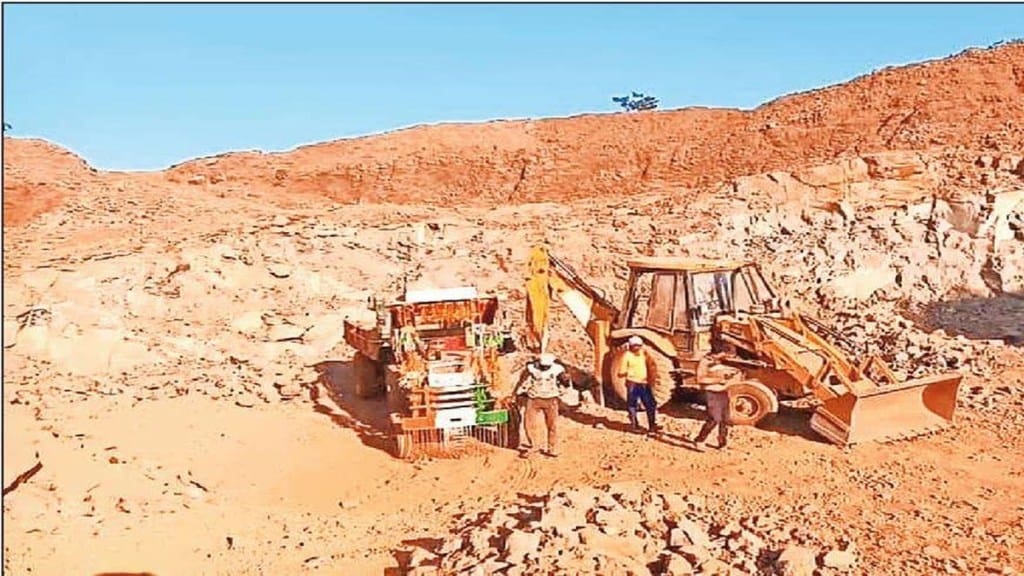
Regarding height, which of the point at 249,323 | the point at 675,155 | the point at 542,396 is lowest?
the point at 542,396

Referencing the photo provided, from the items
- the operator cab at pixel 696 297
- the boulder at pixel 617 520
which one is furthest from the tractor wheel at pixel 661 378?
the boulder at pixel 617 520

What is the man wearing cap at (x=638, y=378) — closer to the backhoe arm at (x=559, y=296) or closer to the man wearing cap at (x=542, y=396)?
the man wearing cap at (x=542, y=396)

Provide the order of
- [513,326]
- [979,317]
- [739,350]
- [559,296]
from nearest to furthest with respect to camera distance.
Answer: [739,350], [559,296], [513,326], [979,317]

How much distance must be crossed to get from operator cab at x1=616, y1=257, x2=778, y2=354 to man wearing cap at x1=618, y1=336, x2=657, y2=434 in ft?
1.52

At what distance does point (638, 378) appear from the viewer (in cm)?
984

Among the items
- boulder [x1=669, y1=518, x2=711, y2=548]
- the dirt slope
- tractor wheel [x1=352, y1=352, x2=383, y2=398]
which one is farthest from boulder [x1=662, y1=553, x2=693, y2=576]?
the dirt slope

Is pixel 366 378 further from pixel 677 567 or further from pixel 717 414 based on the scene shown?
pixel 677 567

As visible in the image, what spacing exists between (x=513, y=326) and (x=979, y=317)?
680cm

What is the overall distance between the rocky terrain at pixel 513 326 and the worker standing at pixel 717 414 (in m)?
0.22

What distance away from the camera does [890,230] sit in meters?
16.0

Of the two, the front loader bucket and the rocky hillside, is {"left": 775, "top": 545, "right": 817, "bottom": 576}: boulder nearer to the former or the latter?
the front loader bucket

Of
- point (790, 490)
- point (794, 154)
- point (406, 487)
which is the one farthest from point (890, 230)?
point (406, 487)

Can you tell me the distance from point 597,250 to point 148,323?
703 centimetres

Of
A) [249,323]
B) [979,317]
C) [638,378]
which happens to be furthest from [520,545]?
[979,317]
